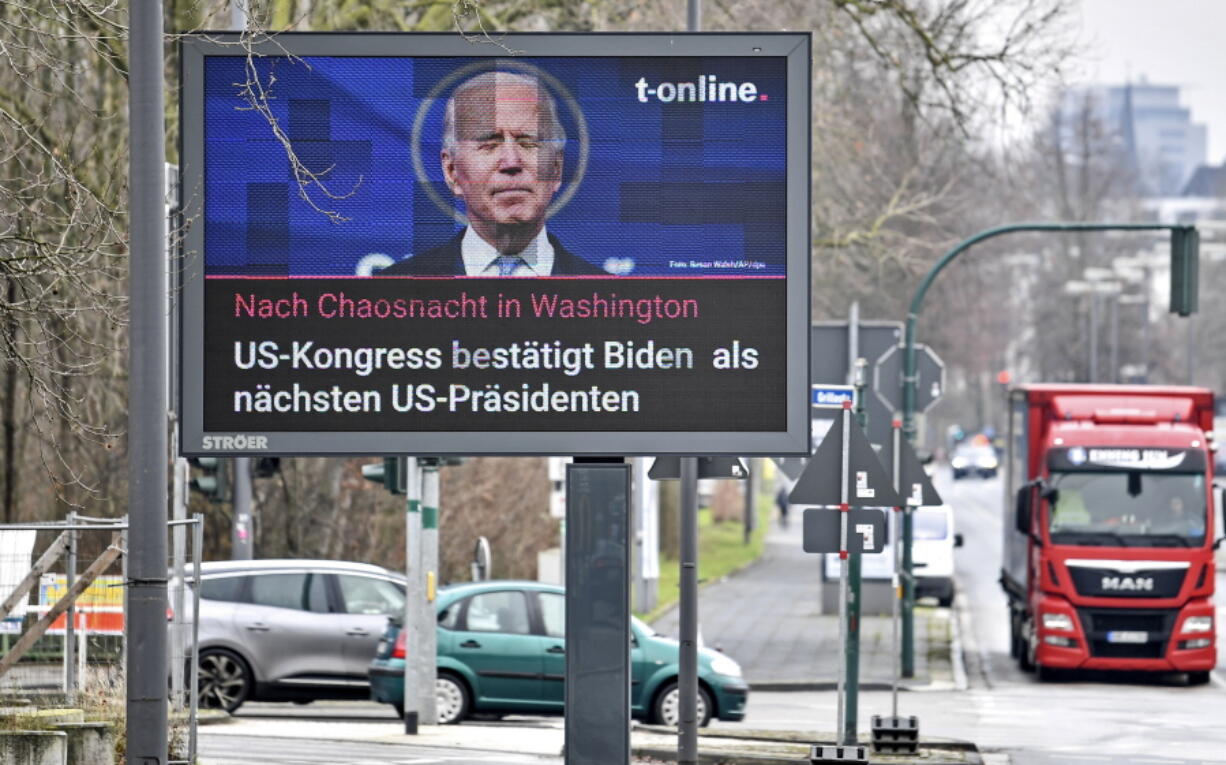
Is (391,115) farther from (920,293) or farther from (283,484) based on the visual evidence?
(283,484)

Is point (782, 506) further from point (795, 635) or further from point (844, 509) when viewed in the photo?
point (844, 509)

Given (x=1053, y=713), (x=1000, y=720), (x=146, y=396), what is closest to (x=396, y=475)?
(x=1000, y=720)

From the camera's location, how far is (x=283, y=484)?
94.3 feet

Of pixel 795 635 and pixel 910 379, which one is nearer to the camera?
pixel 910 379

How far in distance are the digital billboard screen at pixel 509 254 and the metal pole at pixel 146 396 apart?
1649mm

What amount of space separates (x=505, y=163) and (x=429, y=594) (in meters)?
8.47

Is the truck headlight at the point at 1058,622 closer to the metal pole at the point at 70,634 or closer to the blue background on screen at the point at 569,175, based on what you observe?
the metal pole at the point at 70,634

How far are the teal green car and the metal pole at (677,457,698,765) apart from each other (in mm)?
3743

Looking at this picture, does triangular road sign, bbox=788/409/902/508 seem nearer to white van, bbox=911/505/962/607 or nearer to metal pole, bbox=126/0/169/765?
metal pole, bbox=126/0/169/765

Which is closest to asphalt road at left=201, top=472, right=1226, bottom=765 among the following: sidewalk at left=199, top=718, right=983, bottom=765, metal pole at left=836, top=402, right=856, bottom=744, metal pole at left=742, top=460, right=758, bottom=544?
sidewalk at left=199, top=718, right=983, bottom=765

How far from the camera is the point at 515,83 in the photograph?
36.2ft

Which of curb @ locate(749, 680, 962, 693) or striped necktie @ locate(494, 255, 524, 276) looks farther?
curb @ locate(749, 680, 962, 693)

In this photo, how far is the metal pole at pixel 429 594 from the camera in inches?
738

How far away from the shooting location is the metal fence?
1309 centimetres
